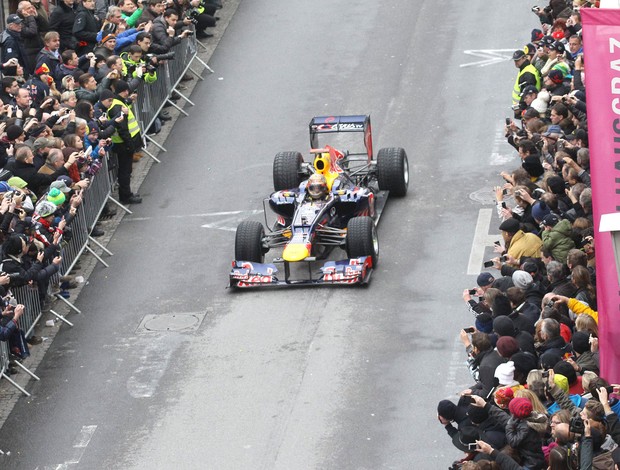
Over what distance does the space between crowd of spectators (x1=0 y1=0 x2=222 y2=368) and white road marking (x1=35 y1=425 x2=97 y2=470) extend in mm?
1564

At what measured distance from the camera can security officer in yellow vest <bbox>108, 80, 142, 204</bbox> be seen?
25.2 m

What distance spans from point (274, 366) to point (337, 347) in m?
0.97

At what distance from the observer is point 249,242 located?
22969 mm

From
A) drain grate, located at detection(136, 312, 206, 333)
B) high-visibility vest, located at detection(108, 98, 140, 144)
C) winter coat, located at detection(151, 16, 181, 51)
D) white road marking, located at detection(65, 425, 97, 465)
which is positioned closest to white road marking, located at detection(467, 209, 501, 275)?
drain grate, located at detection(136, 312, 206, 333)

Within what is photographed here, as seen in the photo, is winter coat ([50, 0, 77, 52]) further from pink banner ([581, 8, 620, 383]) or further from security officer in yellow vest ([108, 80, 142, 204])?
pink banner ([581, 8, 620, 383])

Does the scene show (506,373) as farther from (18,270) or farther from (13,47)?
(13,47)

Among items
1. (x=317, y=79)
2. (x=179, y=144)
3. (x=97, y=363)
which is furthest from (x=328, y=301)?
(x=317, y=79)

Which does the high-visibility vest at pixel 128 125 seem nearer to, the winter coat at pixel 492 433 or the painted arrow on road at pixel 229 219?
the painted arrow on road at pixel 229 219

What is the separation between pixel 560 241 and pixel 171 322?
239 inches

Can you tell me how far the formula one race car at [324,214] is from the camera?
74.1 feet

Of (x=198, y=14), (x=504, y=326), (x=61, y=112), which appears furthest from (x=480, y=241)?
(x=198, y=14)

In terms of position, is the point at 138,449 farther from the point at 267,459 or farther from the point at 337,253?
the point at 337,253

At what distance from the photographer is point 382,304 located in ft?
72.2

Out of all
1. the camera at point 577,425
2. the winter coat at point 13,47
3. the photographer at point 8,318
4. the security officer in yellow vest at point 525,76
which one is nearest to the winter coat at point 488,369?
the camera at point 577,425
